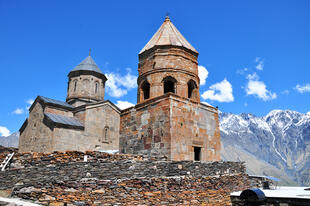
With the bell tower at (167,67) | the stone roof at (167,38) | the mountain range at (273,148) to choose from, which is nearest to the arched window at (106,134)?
the bell tower at (167,67)

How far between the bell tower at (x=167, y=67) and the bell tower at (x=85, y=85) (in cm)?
1058

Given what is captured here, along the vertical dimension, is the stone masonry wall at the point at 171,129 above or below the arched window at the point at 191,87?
below

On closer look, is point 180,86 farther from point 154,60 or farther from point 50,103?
point 50,103

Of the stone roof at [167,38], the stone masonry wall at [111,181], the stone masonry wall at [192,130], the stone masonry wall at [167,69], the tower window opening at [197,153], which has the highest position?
the stone roof at [167,38]

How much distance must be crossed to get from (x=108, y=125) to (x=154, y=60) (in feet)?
30.1

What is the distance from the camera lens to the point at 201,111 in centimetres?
902

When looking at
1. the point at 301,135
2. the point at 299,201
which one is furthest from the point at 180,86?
the point at 301,135

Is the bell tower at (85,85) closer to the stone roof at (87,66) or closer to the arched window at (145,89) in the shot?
the stone roof at (87,66)

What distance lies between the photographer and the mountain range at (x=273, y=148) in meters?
101

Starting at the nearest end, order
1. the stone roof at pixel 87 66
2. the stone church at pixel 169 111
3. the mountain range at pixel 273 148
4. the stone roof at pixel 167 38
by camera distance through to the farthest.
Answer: the stone church at pixel 169 111, the stone roof at pixel 167 38, the stone roof at pixel 87 66, the mountain range at pixel 273 148

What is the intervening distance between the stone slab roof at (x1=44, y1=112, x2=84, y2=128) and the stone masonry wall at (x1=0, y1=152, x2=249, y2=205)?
715cm

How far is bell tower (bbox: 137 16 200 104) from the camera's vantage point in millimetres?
9172

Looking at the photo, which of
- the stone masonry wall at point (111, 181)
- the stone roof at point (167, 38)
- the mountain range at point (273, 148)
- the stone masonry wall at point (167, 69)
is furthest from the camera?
the mountain range at point (273, 148)

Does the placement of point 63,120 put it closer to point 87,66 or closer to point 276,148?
point 87,66
